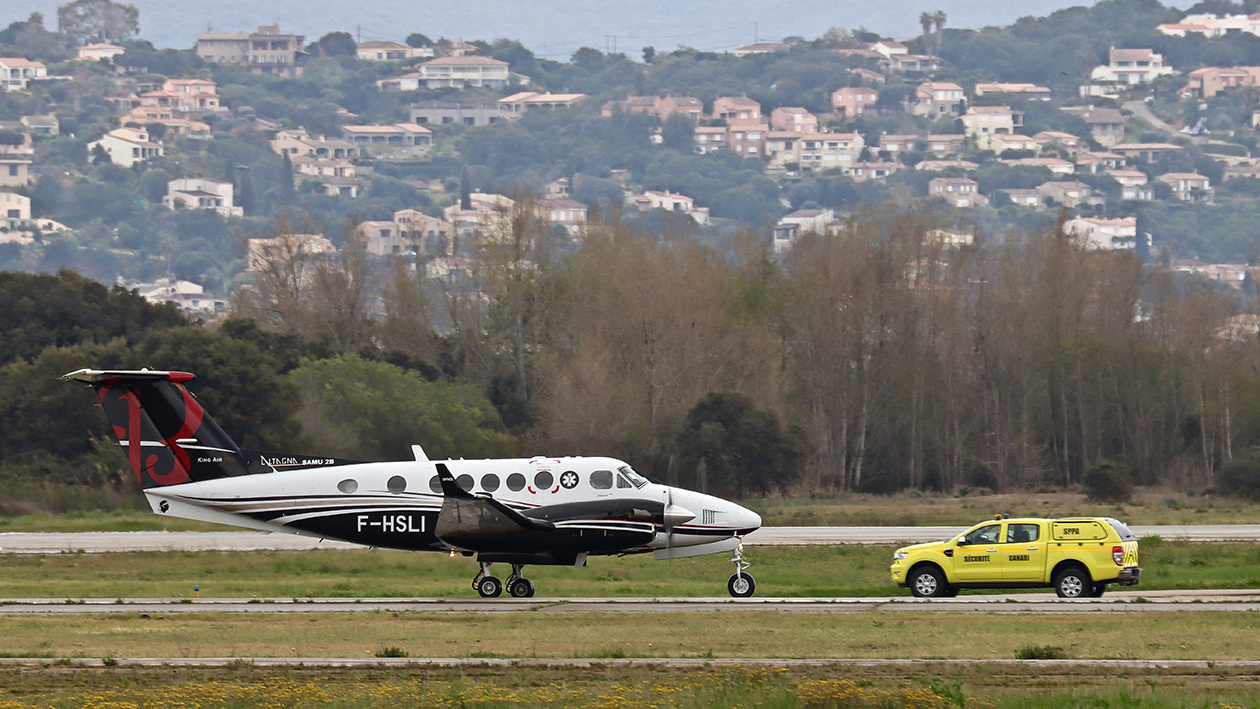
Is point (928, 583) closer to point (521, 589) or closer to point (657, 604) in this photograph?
point (657, 604)

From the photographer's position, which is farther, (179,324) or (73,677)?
(179,324)

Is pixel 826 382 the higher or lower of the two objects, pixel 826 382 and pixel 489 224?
the lower

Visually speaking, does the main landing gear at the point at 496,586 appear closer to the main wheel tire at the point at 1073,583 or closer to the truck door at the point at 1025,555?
the truck door at the point at 1025,555

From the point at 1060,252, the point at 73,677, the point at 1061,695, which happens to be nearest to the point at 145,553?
the point at 73,677

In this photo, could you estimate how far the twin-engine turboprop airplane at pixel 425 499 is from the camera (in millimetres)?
27766

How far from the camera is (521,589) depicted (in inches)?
1116

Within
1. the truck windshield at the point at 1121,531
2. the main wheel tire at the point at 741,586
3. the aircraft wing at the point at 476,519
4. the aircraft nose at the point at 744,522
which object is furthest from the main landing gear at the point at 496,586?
the truck windshield at the point at 1121,531

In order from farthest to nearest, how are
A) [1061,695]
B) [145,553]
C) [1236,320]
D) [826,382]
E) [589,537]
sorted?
[1236,320] < [826,382] < [145,553] < [589,537] < [1061,695]

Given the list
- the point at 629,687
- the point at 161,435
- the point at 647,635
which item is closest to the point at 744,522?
the point at 647,635

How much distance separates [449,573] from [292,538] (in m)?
9.78

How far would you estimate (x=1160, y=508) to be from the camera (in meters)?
54.1

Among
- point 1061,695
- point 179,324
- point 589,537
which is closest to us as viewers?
point 1061,695

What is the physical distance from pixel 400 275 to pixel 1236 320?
134 feet

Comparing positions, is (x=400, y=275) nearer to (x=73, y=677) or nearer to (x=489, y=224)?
(x=489, y=224)
